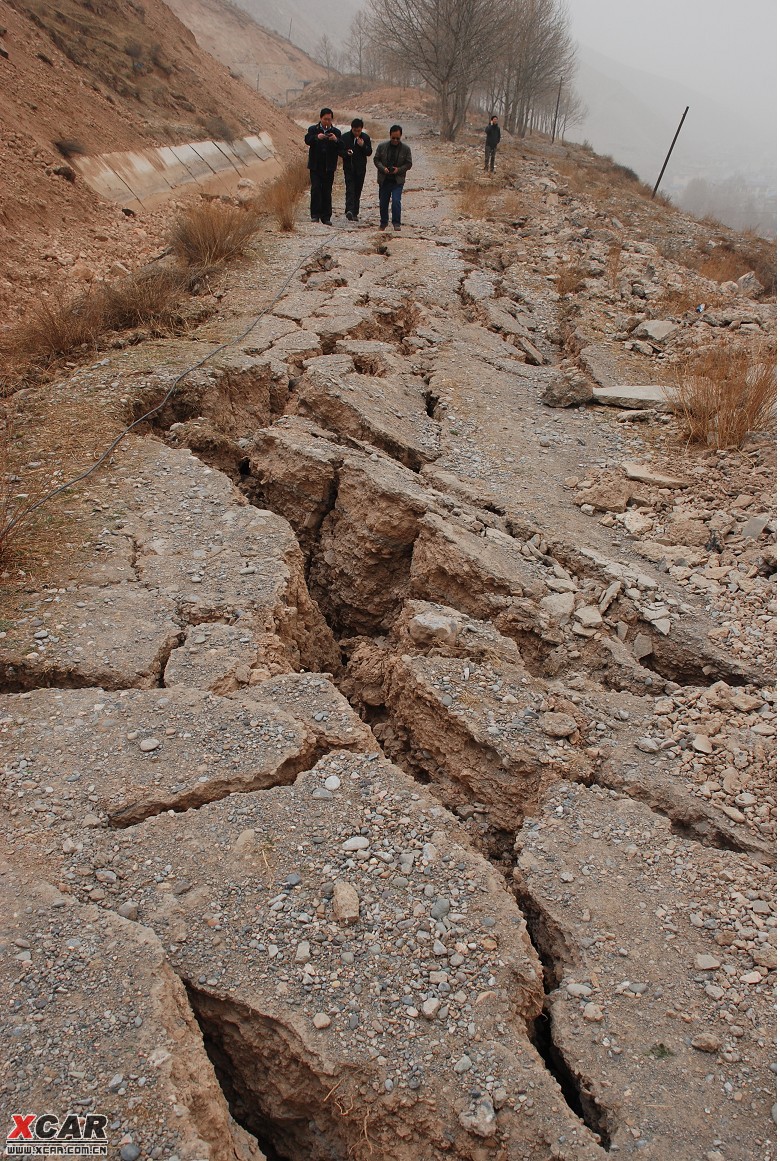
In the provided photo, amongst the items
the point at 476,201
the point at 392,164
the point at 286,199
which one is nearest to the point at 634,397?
the point at 392,164

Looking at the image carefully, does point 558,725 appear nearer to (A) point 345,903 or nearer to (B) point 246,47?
(A) point 345,903

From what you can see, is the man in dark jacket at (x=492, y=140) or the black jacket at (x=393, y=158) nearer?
the black jacket at (x=393, y=158)

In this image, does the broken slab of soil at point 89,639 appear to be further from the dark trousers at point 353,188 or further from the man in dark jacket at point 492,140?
the man in dark jacket at point 492,140

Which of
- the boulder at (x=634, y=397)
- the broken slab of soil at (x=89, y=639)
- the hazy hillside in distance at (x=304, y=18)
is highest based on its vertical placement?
the hazy hillside in distance at (x=304, y=18)

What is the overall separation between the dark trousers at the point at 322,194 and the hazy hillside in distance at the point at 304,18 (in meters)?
81.9

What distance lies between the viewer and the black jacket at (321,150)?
27.8 feet

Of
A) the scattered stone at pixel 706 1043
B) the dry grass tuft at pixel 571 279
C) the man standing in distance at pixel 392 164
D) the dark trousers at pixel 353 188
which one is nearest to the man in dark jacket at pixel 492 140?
the dark trousers at pixel 353 188

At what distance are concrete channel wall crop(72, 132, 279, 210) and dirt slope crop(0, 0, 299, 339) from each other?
0.27m

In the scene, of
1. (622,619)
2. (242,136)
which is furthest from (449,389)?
(242,136)

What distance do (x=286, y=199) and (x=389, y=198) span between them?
4.72 ft

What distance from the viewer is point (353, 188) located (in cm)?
924

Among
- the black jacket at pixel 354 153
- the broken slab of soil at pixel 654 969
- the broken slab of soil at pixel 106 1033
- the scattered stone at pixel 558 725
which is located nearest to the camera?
the broken slab of soil at pixel 106 1033

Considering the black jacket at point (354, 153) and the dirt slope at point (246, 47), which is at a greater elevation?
the dirt slope at point (246, 47)

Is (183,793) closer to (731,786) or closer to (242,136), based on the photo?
(731,786)
